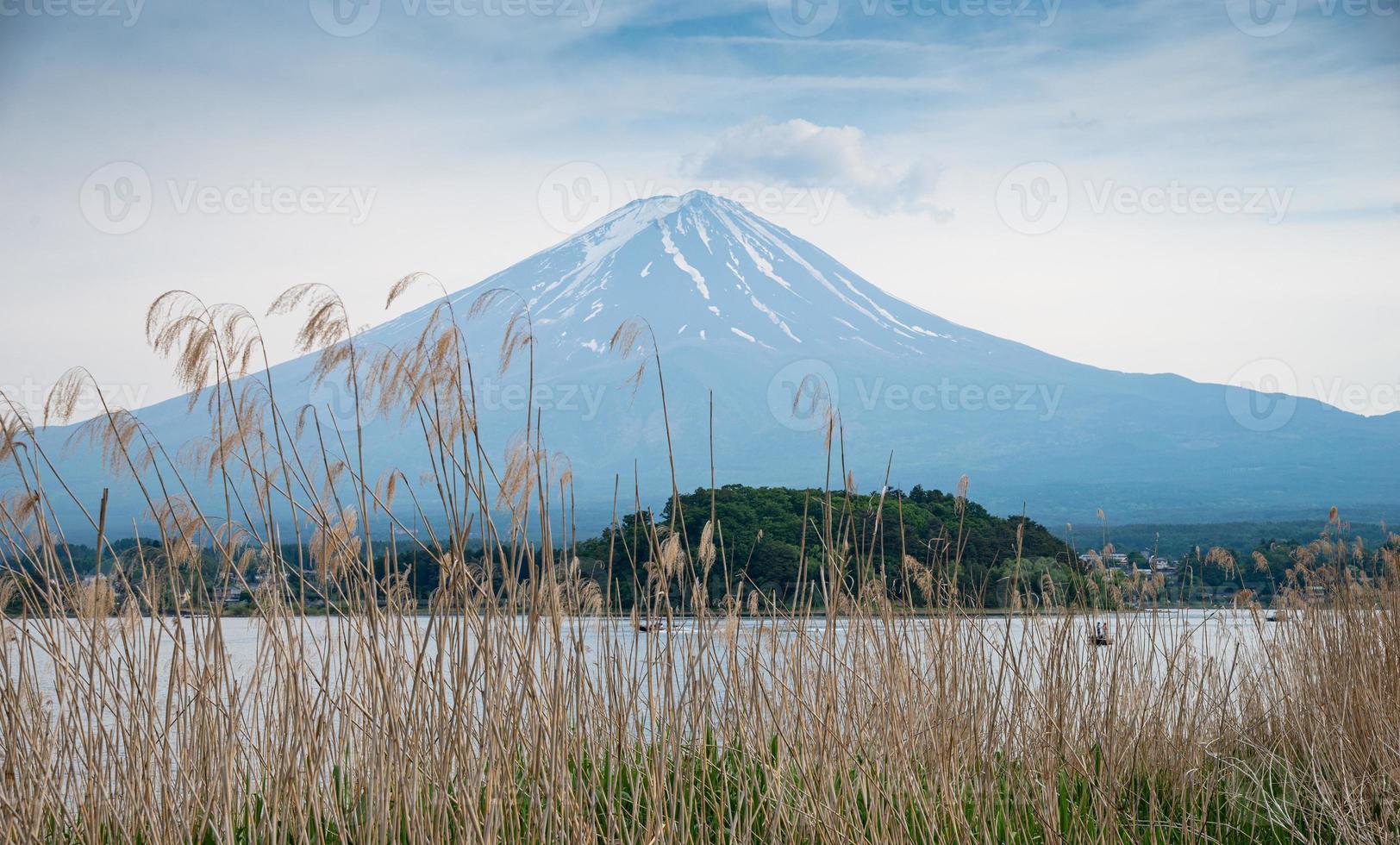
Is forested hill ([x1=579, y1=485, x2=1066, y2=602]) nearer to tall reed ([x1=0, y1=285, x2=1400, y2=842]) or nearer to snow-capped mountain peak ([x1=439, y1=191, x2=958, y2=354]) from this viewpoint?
tall reed ([x1=0, y1=285, x2=1400, y2=842])

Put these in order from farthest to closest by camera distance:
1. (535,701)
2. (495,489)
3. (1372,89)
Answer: (1372,89) → (495,489) → (535,701)

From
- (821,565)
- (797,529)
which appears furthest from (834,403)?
(821,565)

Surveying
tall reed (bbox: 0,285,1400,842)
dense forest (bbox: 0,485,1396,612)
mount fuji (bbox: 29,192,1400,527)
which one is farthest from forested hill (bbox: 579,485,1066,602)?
mount fuji (bbox: 29,192,1400,527)

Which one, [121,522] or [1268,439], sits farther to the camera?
[1268,439]

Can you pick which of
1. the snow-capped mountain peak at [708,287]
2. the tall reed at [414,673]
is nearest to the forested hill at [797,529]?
the tall reed at [414,673]

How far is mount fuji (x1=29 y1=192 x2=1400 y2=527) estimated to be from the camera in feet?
265

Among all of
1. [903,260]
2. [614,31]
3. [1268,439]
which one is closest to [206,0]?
[614,31]

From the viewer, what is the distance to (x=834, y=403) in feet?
249

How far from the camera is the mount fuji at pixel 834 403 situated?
8069cm

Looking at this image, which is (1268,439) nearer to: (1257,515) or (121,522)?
(1257,515)

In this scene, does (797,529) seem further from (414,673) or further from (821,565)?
(414,673)

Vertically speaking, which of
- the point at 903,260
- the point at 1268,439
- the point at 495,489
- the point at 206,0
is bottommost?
the point at 495,489

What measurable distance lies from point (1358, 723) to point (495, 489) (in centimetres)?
338

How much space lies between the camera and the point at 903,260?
15738 cm
